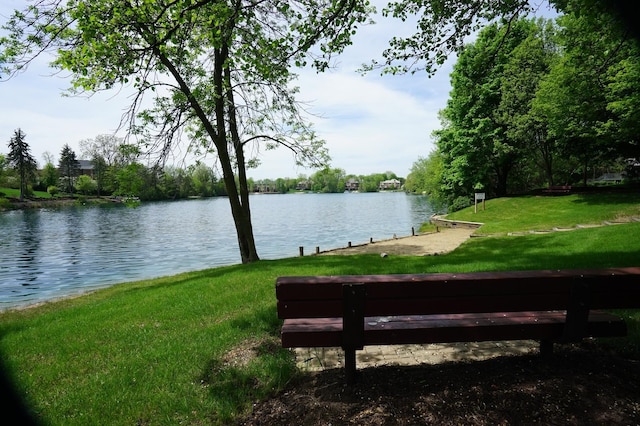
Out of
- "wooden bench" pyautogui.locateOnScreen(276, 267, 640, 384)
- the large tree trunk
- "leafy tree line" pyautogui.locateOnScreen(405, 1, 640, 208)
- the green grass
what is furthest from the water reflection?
"leafy tree line" pyautogui.locateOnScreen(405, 1, 640, 208)

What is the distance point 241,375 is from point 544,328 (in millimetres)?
3158

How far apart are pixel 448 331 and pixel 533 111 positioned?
31115 millimetres

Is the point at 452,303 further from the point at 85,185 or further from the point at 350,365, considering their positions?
the point at 85,185

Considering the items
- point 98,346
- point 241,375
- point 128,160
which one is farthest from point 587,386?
point 128,160

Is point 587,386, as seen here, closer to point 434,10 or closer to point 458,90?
point 434,10

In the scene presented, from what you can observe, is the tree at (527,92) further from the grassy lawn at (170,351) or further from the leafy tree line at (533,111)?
the grassy lawn at (170,351)

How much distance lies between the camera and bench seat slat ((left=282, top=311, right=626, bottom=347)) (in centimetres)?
340

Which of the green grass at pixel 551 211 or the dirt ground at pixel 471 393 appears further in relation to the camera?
the green grass at pixel 551 211

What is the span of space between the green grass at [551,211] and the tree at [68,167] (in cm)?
9308

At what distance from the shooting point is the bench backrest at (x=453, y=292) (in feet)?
10.5

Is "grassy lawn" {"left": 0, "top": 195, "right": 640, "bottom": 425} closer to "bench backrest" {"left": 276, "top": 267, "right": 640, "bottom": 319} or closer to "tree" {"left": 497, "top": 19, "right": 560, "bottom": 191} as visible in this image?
"bench backrest" {"left": 276, "top": 267, "right": 640, "bottom": 319}

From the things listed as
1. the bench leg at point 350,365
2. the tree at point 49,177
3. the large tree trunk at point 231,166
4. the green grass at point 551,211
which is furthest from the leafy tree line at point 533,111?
the tree at point 49,177

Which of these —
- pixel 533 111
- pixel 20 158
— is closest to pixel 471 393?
pixel 533 111

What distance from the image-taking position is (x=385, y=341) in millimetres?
3424
